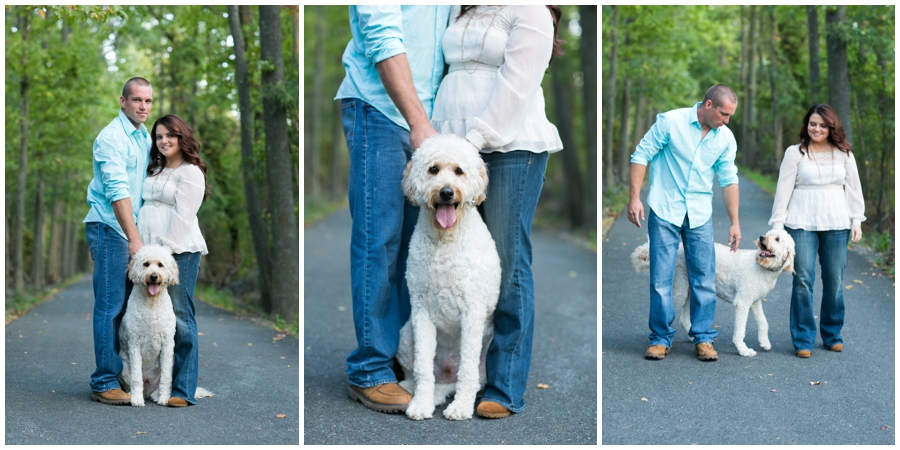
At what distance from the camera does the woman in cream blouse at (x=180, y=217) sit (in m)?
3.85

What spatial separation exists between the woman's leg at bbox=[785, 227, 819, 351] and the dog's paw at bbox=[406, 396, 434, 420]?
1940 mm

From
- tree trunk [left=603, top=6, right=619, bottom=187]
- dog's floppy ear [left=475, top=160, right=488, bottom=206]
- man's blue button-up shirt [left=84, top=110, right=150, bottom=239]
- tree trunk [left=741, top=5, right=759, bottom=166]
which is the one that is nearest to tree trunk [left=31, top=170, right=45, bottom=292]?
man's blue button-up shirt [left=84, top=110, right=150, bottom=239]

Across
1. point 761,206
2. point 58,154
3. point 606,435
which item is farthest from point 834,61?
point 58,154

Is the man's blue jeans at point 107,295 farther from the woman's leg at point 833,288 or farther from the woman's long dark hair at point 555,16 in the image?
the woman's leg at point 833,288

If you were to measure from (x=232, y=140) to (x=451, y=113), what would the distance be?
141 cm

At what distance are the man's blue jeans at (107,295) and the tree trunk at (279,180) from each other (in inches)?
33.2

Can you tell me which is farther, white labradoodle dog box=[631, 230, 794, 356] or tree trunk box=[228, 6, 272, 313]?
tree trunk box=[228, 6, 272, 313]

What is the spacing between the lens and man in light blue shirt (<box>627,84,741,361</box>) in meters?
3.87

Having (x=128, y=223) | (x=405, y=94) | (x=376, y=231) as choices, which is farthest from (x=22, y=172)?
(x=405, y=94)

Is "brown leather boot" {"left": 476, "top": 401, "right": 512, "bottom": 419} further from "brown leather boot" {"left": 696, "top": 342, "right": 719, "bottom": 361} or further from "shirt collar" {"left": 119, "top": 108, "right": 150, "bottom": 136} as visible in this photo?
"shirt collar" {"left": 119, "top": 108, "right": 150, "bottom": 136}

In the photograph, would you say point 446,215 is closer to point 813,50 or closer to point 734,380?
point 734,380

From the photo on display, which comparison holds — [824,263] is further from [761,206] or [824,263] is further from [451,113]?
[451,113]

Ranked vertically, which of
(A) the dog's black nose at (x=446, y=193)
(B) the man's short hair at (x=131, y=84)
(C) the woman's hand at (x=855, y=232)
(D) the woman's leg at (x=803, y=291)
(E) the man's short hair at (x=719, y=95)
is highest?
(B) the man's short hair at (x=131, y=84)

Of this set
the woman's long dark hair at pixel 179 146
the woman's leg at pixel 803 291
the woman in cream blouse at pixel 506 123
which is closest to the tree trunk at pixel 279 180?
the woman's long dark hair at pixel 179 146
